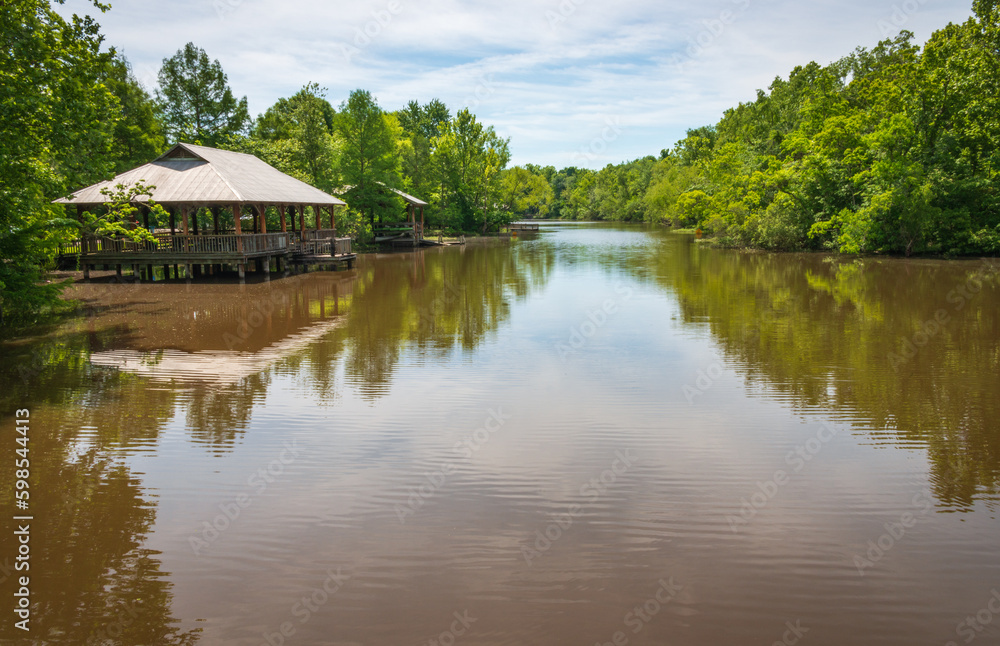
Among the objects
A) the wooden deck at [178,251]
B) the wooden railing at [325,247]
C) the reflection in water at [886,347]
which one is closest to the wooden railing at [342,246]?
the wooden railing at [325,247]

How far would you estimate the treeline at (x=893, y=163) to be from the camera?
33062 millimetres

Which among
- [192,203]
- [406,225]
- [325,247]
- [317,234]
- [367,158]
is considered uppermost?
[367,158]

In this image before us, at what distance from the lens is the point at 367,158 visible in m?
47.4

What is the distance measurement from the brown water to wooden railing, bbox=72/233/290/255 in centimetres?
1133

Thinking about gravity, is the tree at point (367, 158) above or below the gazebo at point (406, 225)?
above

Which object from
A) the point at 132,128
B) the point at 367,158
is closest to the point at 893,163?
the point at 367,158

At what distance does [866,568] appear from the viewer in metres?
5.60

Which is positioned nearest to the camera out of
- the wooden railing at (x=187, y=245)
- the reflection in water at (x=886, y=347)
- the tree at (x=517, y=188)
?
the reflection in water at (x=886, y=347)

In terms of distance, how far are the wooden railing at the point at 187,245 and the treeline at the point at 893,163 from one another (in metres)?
31.4

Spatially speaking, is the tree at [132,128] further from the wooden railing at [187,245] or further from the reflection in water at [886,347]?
the reflection in water at [886,347]

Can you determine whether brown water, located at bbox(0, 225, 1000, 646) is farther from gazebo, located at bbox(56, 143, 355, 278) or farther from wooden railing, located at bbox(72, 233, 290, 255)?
wooden railing, located at bbox(72, 233, 290, 255)

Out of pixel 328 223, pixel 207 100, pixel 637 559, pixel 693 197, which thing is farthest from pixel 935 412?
pixel 207 100

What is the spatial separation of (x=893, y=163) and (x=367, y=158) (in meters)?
33.9

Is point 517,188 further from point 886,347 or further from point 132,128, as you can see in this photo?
point 886,347
